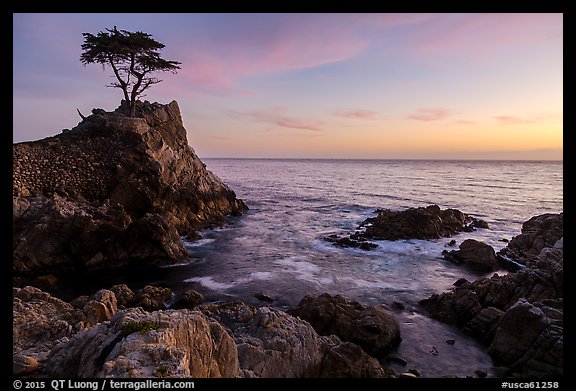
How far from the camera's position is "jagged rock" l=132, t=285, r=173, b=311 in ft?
47.9

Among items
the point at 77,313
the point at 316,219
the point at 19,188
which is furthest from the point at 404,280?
the point at 19,188

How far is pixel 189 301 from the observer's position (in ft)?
50.6

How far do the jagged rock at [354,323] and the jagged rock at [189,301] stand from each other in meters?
A: 4.78

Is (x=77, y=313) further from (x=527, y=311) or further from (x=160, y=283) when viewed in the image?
(x=527, y=311)

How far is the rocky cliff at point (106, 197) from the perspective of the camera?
760 inches

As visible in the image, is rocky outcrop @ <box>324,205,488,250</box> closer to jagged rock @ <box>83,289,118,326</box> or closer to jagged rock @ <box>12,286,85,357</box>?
jagged rock @ <box>83,289,118,326</box>

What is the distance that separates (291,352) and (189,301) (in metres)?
7.57

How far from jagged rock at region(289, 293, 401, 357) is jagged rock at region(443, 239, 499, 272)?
1245 centimetres

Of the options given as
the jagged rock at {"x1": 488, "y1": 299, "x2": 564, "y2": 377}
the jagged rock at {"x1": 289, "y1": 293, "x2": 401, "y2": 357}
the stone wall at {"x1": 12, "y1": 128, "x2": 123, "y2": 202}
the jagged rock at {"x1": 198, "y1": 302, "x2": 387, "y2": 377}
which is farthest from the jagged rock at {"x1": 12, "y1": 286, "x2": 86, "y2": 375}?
the jagged rock at {"x1": 488, "y1": 299, "x2": 564, "y2": 377}

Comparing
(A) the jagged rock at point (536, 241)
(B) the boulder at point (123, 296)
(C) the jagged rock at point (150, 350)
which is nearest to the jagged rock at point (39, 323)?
(C) the jagged rock at point (150, 350)

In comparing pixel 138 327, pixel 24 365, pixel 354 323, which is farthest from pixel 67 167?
pixel 138 327

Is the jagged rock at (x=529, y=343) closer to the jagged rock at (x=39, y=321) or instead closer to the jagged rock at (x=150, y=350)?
the jagged rock at (x=150, y=350)

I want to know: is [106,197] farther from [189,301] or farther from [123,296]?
[189,301]
